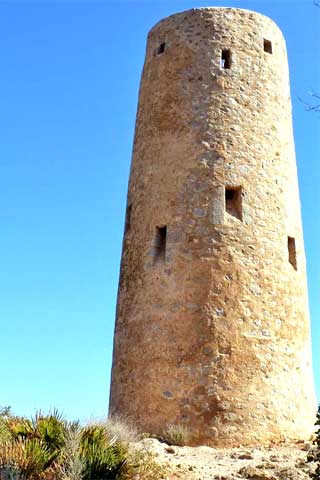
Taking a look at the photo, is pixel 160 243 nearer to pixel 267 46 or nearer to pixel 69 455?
pixel 267 46

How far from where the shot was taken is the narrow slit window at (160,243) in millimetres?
13391

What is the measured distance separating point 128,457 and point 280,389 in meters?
4.27

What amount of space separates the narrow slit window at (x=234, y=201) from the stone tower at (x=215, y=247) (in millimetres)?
23

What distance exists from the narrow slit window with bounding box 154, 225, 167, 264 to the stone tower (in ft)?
0.08

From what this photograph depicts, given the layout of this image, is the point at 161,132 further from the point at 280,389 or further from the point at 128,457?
the point at 128,457

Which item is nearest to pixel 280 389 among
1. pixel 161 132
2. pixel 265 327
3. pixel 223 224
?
pixel 265 327

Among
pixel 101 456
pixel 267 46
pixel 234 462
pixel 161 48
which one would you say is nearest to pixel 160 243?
pixel 161 48

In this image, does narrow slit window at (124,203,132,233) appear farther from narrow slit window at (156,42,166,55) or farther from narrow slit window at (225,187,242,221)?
narrow slit window at (156,42,166,55)

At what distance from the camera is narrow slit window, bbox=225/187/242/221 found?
13.3 metres

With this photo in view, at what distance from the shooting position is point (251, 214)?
13.3 metres

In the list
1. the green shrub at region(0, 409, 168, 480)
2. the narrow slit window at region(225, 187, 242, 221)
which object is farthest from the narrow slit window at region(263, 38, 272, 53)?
the green shrub at region(0, 409, 168, 480)

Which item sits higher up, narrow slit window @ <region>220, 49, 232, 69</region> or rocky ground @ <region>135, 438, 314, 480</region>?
narrow slit window @ <region>220, 49, 232, 69</region>

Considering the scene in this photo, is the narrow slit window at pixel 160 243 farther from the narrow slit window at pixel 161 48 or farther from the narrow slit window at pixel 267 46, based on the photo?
the narrow slit window at pixel 267 46

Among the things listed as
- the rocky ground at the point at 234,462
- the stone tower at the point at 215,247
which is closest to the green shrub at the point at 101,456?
the rocky ground at the point at 234,462
